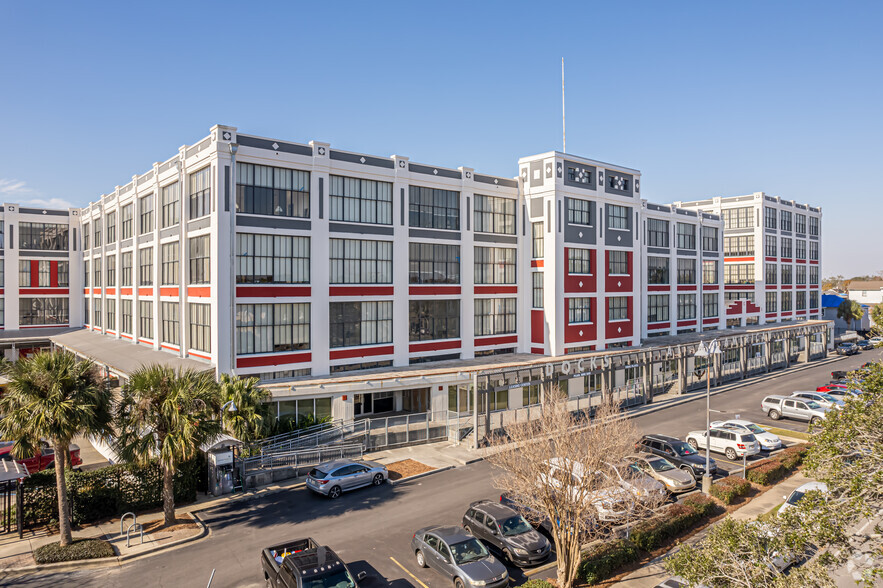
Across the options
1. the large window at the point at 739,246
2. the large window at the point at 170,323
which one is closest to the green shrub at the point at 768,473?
the large window at the point at 170,323

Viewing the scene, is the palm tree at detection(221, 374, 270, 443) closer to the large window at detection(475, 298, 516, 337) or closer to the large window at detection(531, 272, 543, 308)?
the large window at detection(475, 298, 516, 337)

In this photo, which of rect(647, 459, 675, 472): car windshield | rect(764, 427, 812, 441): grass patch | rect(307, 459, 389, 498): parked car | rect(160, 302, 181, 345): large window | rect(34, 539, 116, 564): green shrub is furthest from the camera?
rect(160, 302, 181, 345): large window

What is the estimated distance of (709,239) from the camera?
7188 centimetres

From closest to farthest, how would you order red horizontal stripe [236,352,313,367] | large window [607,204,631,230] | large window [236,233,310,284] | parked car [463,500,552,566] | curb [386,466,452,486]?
1. parked car [463,500,552,566]
2. curb [386,466,452,486]
3. red horizontal stripe [236,352,313,367]
4. large window [236,233,310,284]
5. large window [607,204,631,230]

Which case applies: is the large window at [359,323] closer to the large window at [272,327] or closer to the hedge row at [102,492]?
the large window at [272,327]

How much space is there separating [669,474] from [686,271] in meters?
46.9

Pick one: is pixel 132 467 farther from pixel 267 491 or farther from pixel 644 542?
pixel 644 542

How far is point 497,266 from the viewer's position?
49250 mm

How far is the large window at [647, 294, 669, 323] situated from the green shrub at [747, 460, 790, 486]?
1404 inches

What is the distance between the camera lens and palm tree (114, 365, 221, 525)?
21.5 metres

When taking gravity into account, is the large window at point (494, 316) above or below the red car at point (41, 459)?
above

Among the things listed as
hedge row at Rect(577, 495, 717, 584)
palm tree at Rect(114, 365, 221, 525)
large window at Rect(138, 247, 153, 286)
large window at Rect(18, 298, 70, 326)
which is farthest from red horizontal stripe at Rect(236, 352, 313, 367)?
large window at Rect(18, 298, 70, 326)

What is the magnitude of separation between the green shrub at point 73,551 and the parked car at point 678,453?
23.9 meters

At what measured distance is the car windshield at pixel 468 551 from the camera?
18.0 m
